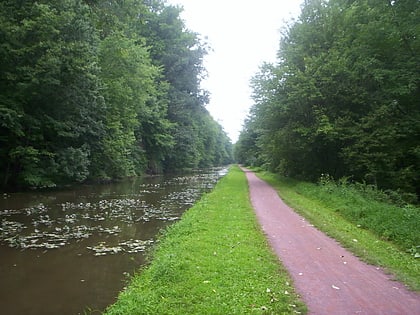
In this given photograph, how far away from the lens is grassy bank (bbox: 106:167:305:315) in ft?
18.0

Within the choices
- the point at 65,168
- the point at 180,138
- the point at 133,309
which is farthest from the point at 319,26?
the point at 180,138

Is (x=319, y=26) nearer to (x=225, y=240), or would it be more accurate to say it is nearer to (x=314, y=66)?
(x=314, y=66)

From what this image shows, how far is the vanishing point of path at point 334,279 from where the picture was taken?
18.1ft

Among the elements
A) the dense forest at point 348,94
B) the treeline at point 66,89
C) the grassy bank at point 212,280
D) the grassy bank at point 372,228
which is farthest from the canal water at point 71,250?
the dense forest at point 348,94

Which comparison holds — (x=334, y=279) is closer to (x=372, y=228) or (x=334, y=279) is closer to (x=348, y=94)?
(x=372, y=228)

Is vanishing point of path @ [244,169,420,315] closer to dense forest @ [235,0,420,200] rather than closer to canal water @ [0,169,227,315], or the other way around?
canal water @ [0,169,227,315]

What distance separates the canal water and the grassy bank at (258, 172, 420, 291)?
18.3ft

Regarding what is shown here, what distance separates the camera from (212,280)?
6574 mm

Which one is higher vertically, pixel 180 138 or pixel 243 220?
pixel 180 138

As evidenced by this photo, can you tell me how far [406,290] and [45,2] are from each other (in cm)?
2294

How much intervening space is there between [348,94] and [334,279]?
19.1 m

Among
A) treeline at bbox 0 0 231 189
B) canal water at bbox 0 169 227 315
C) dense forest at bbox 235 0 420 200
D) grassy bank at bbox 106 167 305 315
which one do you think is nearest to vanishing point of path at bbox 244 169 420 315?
grassy bank at bbox 106 167 305 315

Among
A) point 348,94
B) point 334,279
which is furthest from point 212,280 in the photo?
point 348,94

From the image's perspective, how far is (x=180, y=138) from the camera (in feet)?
188
